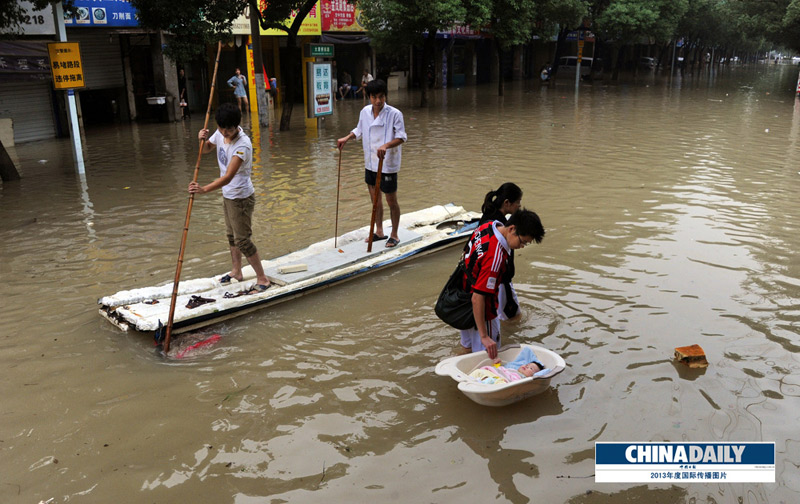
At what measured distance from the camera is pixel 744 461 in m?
3.80

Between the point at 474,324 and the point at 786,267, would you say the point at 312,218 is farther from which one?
the point at 786,267

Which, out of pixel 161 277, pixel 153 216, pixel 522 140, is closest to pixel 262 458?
pixel 161 277

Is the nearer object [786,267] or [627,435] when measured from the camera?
[627,435]

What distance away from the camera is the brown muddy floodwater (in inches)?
147

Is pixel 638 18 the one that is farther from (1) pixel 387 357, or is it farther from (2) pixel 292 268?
(1) pixel 387 357

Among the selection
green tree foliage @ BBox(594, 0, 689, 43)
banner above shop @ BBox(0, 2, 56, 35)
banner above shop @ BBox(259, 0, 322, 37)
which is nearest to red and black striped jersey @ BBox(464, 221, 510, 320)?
banner above shop @ BBox(0, 2, 56, 35)

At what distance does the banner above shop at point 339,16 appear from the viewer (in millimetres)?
25359

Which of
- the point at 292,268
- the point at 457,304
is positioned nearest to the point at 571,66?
the point at 292,268

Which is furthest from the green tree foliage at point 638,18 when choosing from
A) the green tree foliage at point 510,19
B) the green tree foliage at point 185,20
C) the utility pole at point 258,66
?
the green tree foliage at point 185,20

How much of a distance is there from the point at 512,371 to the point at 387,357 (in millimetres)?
1176

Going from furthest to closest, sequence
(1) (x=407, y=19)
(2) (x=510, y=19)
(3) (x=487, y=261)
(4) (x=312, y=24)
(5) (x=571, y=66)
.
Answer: (5) (x=571, y=66)
(4) (x=312, y=24)
(2) (x=510, y=19)
(1) (x=407, y=19)
(3) (x=487, y=261)

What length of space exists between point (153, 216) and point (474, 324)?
597cm

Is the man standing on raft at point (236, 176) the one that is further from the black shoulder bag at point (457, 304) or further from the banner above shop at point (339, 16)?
the banner above shop at point (339, 16)

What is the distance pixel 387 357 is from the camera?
510 centimetres
